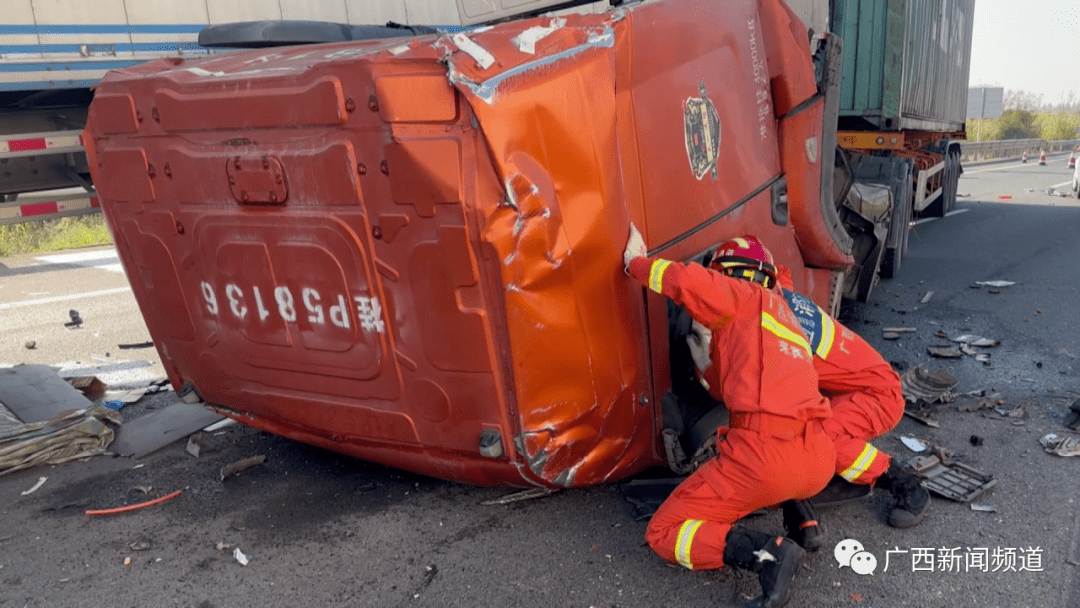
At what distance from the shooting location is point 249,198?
9.09 feet

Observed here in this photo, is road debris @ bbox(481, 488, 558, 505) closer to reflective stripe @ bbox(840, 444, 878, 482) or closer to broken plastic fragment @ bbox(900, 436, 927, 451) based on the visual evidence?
reflective stripe @ bbox(840, 444, 878, 482)

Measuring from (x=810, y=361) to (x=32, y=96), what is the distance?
232 inches

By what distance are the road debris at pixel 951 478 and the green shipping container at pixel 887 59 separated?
12.7 ft

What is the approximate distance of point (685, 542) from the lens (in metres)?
2.62

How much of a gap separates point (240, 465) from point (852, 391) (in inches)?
104

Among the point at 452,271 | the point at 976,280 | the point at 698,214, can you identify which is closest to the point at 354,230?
the point at 452,271

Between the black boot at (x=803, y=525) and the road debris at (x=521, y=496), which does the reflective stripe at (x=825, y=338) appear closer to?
the black boot at (x=803, y=525)

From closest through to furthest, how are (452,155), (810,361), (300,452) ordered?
(452,155) → (810,361) → (300,452)

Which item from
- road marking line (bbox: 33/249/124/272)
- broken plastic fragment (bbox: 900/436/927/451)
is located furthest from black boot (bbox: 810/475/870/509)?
road marking line (bbox: 33/249/124/272)

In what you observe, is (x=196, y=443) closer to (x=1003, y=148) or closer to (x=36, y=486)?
(x=36, y=486)

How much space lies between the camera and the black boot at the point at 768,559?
8.01 ft

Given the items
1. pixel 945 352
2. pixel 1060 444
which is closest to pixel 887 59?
pixel 945 352

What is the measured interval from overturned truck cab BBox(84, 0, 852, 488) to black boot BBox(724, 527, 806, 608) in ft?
1.65

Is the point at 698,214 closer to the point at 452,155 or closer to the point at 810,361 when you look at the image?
the point at 810,361
